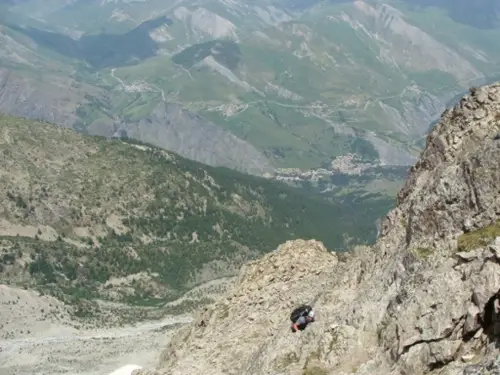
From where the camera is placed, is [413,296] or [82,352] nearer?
[413,296]

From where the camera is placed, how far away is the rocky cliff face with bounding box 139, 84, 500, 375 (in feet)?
84.1

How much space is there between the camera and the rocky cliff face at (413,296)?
84.1ft

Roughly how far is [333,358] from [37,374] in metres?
77.9

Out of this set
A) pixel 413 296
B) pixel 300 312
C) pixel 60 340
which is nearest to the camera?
pixel 413 296

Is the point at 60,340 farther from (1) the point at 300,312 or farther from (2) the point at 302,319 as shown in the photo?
(2) the point at 302,319

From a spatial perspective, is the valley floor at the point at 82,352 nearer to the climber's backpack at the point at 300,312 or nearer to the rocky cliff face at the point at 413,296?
the rocky cliff face at the point at 413,296

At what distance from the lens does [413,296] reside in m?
28.8

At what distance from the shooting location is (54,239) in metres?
189

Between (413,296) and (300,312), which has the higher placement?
(413,296)

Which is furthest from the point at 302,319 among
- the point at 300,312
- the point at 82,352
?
the point at 82,352

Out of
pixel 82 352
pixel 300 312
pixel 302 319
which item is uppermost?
pixel 302 319

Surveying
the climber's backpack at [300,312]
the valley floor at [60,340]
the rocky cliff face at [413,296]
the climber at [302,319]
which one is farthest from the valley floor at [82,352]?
the climber at [302,319]

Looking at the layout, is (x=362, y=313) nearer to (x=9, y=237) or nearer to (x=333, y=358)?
(x=333, y=358)

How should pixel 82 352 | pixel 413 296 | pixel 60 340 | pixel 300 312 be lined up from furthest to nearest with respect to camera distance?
pixel 60 340, pixel 82 352, pixel 300 312, pixel 413 296
